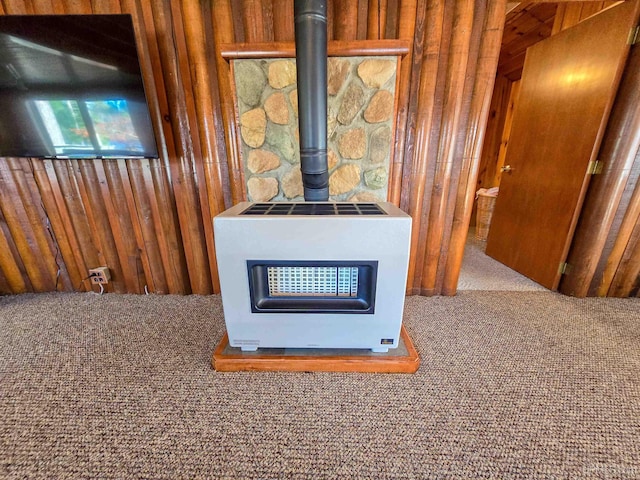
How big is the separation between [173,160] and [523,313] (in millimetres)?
2741

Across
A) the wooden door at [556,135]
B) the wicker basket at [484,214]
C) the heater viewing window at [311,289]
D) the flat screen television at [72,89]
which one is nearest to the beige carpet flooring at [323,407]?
the heater viewing window at [311,289]

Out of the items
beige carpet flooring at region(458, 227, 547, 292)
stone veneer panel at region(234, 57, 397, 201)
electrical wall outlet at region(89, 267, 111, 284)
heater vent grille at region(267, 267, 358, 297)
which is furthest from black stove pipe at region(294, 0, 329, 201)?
electrical wall outlet at region(89, 267, 111, 284)

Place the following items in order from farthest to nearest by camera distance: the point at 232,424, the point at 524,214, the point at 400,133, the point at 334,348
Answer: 1. the point at 524,214
2. the point at 400,133
3. the point at 334,348
4. the point at 232,424

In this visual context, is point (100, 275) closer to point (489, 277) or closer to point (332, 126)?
point (332, 126)

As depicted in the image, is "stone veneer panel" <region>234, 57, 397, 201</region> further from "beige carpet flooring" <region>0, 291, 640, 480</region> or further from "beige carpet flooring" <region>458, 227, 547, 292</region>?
"beige carpet flooring" <region>458, 227, 547, 292</region>

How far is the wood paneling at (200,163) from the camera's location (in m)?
1.50

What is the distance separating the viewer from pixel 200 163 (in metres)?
1.75

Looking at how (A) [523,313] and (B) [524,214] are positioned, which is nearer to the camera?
(A) [523,313]

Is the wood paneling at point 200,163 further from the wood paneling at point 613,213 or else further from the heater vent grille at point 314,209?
the wood paneling at point 613,213

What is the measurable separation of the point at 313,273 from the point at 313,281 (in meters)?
0.04

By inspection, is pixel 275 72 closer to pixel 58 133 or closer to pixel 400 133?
pixel 400 133

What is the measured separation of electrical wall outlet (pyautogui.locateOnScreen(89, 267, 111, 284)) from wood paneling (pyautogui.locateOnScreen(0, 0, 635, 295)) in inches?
2.1

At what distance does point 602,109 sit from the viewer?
1691 millimetres

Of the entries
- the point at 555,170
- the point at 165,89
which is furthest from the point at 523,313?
the point at 165,89
